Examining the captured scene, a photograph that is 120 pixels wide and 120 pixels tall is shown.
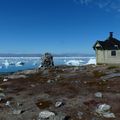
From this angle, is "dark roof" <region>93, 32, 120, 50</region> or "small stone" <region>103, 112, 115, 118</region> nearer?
"small stone" <region>103, 112, 115, 118</region>

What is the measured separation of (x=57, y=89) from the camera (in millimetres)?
34312

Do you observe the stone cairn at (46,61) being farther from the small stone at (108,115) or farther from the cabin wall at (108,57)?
the small stone at (108,115)

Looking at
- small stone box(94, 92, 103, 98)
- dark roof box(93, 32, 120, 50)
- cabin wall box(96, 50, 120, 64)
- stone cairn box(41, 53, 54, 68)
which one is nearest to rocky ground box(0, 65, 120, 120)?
small stone box(94, 92, 103, 98)

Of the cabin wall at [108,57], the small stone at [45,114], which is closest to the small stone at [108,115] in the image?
the small stone at [45,114]

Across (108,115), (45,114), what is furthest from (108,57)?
(45,114)

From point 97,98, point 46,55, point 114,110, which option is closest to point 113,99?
point 97,98

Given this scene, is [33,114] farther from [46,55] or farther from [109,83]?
[46,55]

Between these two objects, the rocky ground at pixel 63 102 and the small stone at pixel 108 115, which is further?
the rocky ground at pixel 63 102

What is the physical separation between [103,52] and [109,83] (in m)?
25.0

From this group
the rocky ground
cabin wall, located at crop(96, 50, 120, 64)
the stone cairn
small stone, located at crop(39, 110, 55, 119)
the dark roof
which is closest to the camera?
small stone, located at crop(39, 110, 55, 119)

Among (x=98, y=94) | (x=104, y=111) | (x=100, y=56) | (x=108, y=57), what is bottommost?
(x=104, y=111)

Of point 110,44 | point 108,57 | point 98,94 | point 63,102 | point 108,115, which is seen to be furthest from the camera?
point 110,44

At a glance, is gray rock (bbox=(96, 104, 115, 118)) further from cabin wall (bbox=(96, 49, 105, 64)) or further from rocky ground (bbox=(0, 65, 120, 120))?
cabin wall (bbox=(96, 49, 105, 64))

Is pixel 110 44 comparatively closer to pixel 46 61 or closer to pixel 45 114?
pixel 46 61
